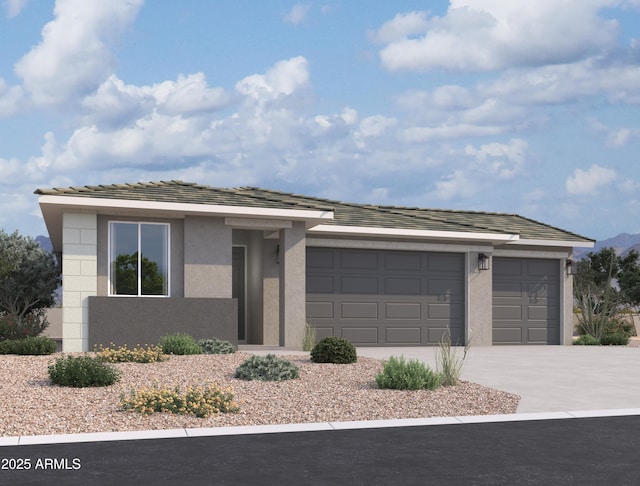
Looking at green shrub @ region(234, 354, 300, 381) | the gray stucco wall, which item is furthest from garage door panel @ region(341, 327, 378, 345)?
green shrub @ region(234, 354, 300, 381)

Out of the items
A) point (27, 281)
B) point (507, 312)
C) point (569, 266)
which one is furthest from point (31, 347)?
Result: point (569, 266)

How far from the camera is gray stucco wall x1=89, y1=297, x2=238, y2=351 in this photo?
61.7 ft

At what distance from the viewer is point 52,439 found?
28.4 feet

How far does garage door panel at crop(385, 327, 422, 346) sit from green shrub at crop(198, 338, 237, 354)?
21.8 feet

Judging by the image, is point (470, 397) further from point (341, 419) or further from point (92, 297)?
point (92, 297)

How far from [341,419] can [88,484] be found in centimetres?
423

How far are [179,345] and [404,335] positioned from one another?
28.1 feet

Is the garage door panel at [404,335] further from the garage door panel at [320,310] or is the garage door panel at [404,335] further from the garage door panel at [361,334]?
the garage door panel at [320,310]

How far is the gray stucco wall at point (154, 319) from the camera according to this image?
18.8m

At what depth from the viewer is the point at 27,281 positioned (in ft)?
97.6

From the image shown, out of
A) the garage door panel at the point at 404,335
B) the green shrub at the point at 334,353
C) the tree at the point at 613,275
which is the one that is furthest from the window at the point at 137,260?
the tree at the point at 613,275

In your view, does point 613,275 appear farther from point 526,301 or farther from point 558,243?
point 526,301

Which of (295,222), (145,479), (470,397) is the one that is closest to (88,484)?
(145,479)

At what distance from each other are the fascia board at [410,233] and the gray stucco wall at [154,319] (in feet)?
12.9
